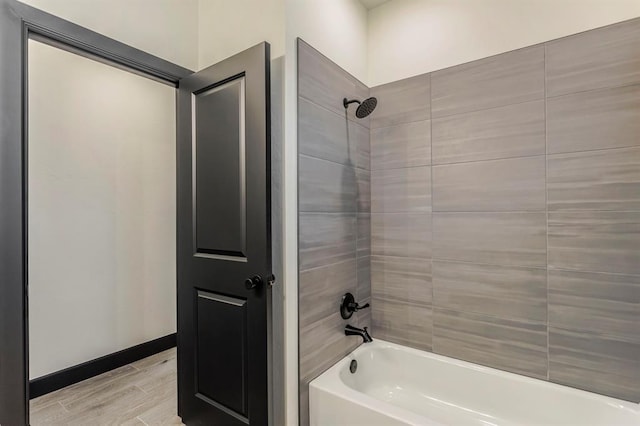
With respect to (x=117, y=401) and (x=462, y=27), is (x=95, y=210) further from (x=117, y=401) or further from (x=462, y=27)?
(x=462, y=27)

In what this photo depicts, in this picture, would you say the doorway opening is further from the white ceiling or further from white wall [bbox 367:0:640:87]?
white wall [bbox 367:0:640:87]

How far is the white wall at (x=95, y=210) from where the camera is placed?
2.36m

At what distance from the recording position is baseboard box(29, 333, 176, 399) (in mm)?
2318

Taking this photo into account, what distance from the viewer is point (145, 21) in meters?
1.80

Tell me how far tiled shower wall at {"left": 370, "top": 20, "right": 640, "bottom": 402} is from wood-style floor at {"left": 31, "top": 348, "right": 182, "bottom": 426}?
158 cm

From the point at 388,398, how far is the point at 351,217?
3.80ft

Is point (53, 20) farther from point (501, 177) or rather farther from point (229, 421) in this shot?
point (501, 177)

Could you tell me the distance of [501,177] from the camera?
186 centimetres

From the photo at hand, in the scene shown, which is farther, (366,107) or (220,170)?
(366,107)

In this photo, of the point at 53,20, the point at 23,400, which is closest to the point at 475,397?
the point at 23,400

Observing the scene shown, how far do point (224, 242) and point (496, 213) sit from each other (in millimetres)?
1527

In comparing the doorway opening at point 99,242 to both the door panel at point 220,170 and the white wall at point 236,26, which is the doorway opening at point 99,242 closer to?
the white wall at point 236,26

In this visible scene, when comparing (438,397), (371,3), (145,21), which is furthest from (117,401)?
(371,3)

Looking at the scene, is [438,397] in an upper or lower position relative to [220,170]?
lower
